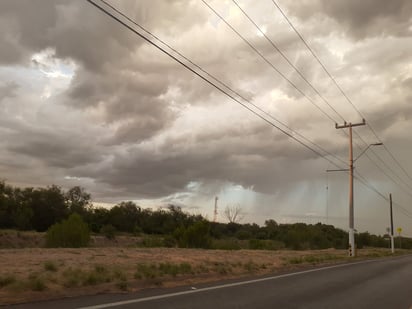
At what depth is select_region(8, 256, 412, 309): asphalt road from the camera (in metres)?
10.4

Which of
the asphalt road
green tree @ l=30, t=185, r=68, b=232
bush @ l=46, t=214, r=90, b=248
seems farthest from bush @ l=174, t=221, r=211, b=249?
green tree @ l=30, t=185, r=68, b=232

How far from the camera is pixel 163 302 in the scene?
35.1 feet

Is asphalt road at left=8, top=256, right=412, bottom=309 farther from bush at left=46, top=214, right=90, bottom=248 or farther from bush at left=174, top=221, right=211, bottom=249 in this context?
bush at left=174, top=221, right=211, bottom=249

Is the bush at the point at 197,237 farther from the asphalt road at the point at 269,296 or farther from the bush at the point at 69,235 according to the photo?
the asphalt road at the point at 269,296

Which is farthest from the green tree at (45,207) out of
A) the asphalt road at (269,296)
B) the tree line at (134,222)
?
the asphalt road at (269,296)

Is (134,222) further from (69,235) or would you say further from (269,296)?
(269,296)

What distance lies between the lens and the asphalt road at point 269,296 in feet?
34.0

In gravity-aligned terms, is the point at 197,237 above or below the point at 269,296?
above

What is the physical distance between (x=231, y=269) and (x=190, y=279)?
4.37 meters

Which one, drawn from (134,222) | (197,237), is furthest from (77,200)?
(197,237)

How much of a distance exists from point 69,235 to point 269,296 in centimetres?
2331

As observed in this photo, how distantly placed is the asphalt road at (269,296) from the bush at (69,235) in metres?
18.9

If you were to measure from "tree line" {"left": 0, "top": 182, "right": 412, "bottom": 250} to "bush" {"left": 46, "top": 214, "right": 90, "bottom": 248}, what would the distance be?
2.26ft

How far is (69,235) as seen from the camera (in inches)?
1304
